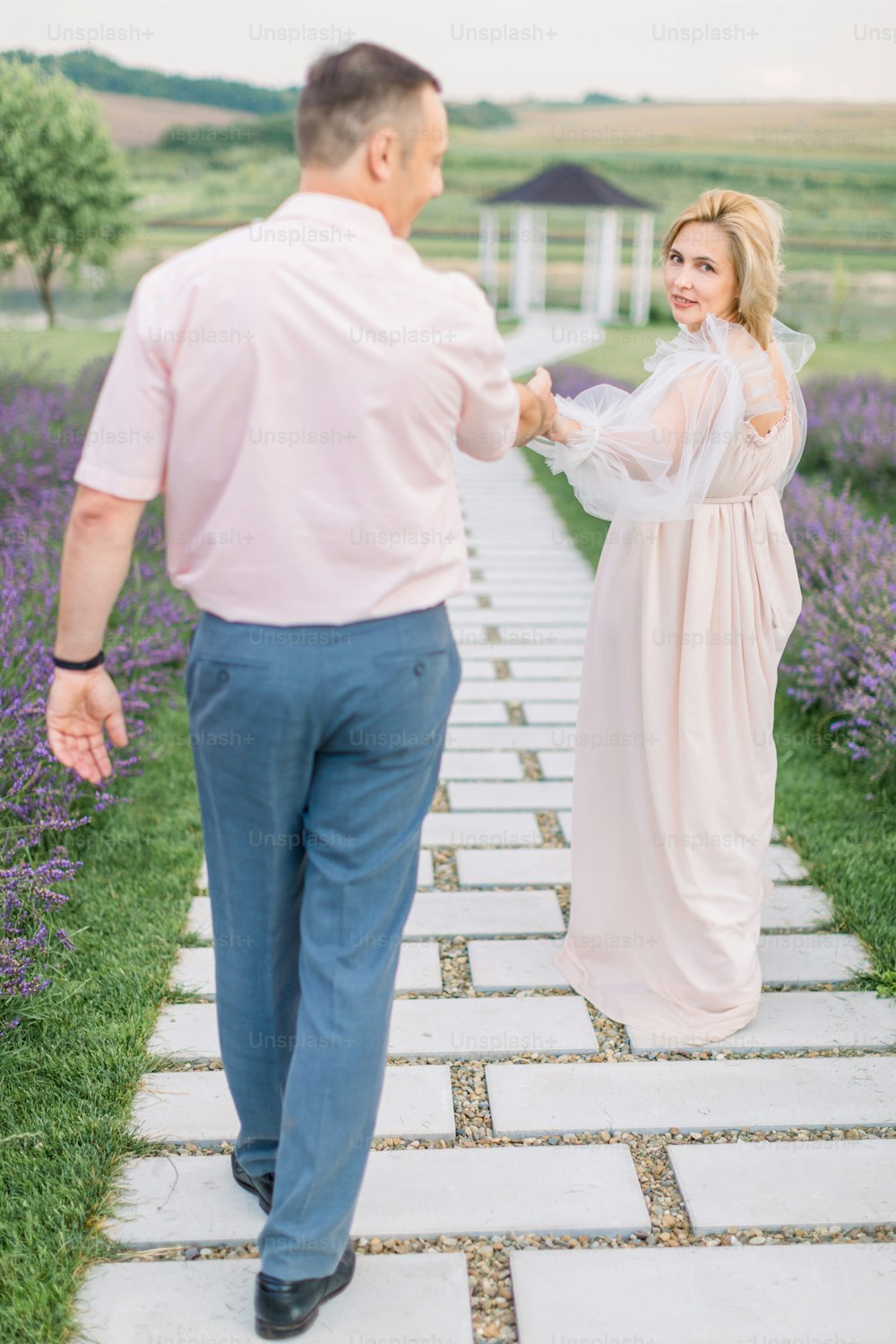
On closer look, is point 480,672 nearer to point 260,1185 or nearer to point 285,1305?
point 260,1185

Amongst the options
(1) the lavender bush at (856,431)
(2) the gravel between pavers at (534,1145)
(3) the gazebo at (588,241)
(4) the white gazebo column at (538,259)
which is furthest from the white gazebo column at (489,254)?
(2) the gravel between pavers at (534,1145)

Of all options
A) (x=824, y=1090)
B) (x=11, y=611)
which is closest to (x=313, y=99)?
(x=824, y=1090)

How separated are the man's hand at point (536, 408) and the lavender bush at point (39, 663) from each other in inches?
59.8

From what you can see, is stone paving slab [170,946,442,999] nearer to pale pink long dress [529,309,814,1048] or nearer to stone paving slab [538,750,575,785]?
pale pink long dress [529,309,814,1048]

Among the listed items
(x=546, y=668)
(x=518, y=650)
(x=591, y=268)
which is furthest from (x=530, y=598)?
(x=591, y=268)

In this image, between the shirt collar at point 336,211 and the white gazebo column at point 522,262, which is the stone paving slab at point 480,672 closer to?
the shirt collar at point 336,211

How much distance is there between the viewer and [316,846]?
1603 mm

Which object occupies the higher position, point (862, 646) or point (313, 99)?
point (313, 99)

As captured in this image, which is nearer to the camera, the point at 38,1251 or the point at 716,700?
the point at 38,1251

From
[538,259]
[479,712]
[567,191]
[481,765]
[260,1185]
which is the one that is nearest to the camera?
[260,1185]

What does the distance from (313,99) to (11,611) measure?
8.69 ft

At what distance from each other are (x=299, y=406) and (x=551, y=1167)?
146cm

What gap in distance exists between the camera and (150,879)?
3.12m

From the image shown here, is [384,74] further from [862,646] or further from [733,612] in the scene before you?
[862,646]
